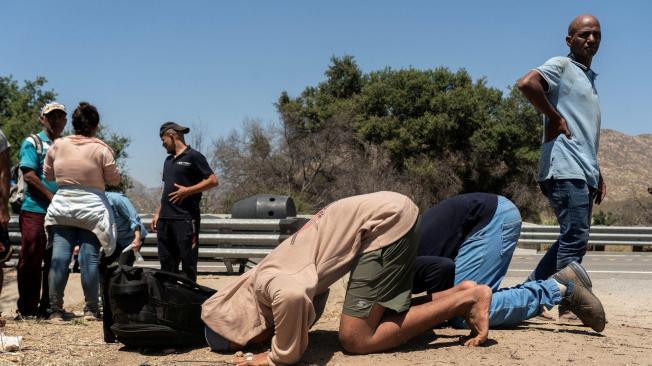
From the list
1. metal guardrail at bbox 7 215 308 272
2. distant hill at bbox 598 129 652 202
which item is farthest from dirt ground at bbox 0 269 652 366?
distant hill at bbox 598 129 652 202

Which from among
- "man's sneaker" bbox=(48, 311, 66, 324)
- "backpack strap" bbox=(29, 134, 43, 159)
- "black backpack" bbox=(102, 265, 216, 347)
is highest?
"backpack strap" bbox=(29, 134, 43, 159)

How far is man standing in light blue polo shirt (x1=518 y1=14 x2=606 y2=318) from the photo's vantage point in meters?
5.38

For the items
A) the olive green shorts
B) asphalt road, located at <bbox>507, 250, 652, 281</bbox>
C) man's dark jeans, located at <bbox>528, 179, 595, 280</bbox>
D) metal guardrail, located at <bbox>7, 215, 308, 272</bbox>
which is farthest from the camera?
asphalt road, located at <bbox>507, 250, 652, 281</bbox>

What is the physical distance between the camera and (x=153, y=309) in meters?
4.74

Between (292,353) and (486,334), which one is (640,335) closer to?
(486,334)

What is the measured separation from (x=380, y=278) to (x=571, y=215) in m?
1.85

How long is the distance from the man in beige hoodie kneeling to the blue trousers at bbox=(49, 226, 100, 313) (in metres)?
2.19

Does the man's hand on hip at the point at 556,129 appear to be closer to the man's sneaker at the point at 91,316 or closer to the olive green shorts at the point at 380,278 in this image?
the olive green shorts at the point at 380,278

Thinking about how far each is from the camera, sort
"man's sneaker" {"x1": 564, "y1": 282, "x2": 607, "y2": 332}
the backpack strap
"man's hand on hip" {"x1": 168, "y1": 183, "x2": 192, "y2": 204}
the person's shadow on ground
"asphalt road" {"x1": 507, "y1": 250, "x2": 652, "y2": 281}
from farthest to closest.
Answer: "asphalt road" {"x1": 507, "y1": 250, "x2": 652, "y2": 281} → "man's hand on hip" {"x1": 168, "y1": 183, "x2": 192, "y2": 204} → the backpack strap → "man's sneaker" {"x1": 564, "y1": 282, "x2": 607, "y2": 332} → the person's shadow on ground

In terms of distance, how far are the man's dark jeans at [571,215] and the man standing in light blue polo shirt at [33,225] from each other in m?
4.28

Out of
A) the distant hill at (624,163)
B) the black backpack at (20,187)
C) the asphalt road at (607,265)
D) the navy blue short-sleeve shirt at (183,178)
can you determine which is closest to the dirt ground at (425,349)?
the black backpack at (20,187)

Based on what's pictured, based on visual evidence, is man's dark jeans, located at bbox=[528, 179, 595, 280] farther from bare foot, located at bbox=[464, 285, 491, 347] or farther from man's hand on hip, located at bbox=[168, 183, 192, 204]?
man's hand on hip, located at bbox=[168, 183, 192, 204]

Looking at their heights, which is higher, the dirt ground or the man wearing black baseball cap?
the man wearing black baseball cap

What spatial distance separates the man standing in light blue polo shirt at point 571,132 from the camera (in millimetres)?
5375
